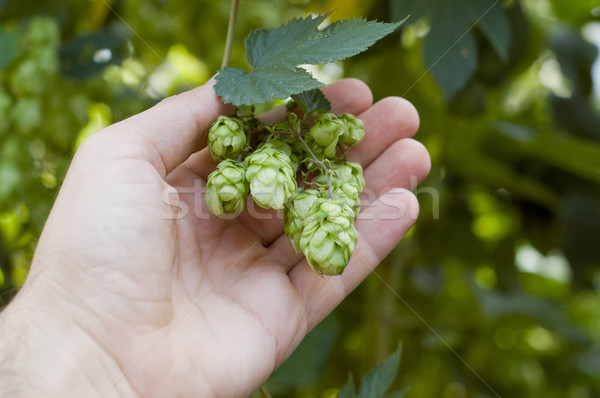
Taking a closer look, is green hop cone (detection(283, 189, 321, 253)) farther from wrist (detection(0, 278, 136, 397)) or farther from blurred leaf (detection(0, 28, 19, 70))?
blurred leaf (detection(0, 28, 19, 70))

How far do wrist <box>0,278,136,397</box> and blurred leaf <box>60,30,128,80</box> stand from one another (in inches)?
29.6

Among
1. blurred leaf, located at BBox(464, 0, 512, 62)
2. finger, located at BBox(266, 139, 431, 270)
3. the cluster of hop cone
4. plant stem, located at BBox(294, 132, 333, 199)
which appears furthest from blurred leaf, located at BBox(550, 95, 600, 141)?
plant stem, located at BBox(294, 132, 333, 199)

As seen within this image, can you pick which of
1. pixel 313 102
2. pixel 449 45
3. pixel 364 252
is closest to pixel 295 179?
pixel 313 102

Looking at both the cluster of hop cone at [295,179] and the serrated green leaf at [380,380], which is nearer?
the cluster of hop cone at [295,179]

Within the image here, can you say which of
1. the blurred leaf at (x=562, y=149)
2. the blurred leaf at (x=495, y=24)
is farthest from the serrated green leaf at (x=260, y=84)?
the blurred leaf at (x=562, y=149)

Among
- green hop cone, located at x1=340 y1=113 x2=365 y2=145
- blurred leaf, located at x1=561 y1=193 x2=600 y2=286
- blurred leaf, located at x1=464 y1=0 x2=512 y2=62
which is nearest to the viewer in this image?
green hop cone, located at x1=340 y1=113 x2=365 y2=145

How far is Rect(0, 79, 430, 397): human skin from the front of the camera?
963 millimetres

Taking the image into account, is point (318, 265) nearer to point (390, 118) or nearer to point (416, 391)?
point (390, 118)

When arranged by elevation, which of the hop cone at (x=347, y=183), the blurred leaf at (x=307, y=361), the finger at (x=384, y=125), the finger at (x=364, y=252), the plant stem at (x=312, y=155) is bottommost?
the blurred leaf at (x=307, y=361)

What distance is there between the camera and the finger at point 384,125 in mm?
1306

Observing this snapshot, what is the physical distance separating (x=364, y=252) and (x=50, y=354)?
65 centimetres

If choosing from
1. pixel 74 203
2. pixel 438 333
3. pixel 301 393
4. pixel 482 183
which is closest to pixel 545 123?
pixel 482 183

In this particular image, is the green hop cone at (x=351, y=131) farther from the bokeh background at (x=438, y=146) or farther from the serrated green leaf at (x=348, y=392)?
the serrated green leaf at (x=348, y=392)

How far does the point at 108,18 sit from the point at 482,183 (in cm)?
144
